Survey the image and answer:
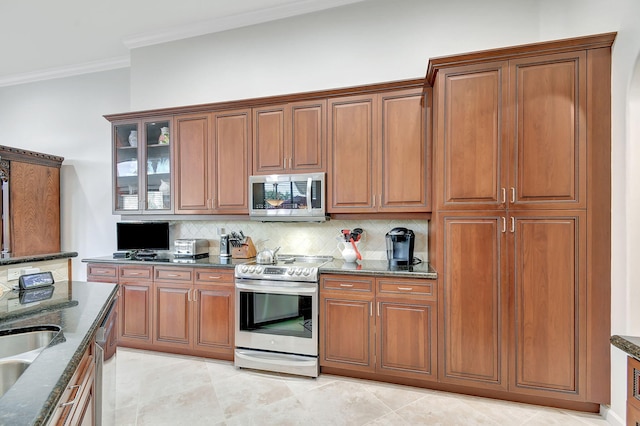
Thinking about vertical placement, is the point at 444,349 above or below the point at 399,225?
below

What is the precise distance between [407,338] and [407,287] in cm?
41

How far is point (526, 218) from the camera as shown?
93.6 inches

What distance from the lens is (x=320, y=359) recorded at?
2.85m

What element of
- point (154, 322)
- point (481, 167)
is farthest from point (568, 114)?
point (154, 322)

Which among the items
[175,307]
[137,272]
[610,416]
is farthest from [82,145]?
[610,416]

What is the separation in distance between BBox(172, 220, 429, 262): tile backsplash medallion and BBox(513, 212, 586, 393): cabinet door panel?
37.8 inches

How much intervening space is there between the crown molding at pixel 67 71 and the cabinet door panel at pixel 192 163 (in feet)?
5.57

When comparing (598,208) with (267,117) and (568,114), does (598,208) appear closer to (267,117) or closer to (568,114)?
(568,114)

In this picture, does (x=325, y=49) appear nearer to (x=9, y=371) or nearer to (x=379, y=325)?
(x=379, y=325)

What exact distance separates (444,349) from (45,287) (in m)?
2.71

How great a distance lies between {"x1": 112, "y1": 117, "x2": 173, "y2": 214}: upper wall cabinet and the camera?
3674 mm

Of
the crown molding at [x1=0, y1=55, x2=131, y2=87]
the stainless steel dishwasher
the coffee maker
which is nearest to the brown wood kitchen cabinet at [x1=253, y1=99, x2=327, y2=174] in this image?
the coffee maker

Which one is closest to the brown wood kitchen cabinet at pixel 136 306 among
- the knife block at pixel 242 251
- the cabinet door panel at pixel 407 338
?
the knife block at pixel 242 251

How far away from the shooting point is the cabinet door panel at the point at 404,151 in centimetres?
287
